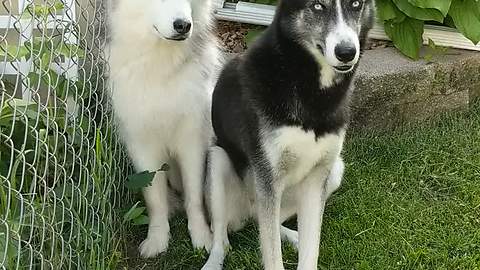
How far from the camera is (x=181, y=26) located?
3078mm

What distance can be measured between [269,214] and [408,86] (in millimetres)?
1766

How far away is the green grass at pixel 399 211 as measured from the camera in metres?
3.46

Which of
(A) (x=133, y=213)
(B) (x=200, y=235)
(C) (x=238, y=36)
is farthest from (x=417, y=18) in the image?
(A) (x=133, y=213)

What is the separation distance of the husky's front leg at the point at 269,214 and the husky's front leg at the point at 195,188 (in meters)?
0.53

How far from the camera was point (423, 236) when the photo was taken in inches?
141

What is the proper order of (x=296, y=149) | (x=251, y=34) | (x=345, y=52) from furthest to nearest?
1. (x=251, y=34)
2. (x=296, y=149)
3. (x=345, y=52)

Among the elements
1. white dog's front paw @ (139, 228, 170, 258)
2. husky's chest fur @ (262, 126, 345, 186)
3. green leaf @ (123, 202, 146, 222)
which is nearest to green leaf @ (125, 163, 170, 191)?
green leaf @ (123, 202, 146, 222)

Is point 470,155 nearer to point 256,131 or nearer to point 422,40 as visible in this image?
point 422,40

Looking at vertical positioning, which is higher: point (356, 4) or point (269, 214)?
point (356, 4)

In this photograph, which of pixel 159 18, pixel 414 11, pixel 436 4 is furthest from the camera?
pixel 414 11

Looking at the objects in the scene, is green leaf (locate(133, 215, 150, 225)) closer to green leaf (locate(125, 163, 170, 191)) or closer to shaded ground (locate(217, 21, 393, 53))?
green leaf (locate(125, 163, 170, 191))

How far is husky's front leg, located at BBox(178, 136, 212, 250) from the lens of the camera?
3576mm

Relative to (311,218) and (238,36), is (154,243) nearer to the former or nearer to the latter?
(311,218)

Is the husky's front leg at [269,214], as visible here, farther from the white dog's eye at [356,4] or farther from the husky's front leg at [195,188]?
the white dog's eye at [356,4]
